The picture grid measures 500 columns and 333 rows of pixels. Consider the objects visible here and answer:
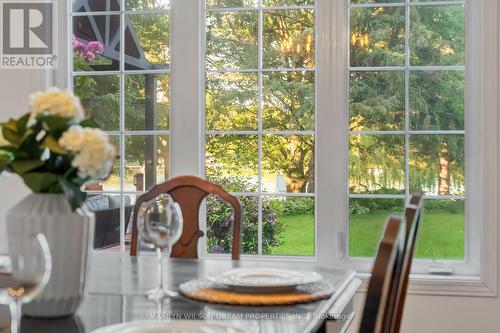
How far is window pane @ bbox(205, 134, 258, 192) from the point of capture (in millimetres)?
3305

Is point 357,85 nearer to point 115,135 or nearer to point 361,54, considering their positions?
point 361,54

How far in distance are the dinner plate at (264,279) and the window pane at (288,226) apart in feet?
4.60

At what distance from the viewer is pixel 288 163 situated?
10.7 ft

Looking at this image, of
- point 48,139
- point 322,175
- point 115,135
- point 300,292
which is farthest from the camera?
point 115,135

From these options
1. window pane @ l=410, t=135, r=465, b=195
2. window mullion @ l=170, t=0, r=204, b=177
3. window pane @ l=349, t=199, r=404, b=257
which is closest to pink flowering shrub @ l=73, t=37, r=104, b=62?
window mullion @ l=170, t=0, r=204, b=177

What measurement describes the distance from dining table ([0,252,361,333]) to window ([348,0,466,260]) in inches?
51.1

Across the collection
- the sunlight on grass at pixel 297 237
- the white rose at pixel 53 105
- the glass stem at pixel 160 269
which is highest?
the white rose at pixel 53 105

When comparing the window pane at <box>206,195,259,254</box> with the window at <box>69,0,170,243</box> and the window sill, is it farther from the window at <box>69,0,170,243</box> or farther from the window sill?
the window sill

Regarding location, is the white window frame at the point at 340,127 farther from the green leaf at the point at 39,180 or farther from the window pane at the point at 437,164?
the green leaf at the point at 39,180

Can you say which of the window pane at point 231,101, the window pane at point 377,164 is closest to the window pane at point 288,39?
the window pane at point 231,101

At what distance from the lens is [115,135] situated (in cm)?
346

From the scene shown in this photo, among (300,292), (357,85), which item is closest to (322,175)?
(357,85)

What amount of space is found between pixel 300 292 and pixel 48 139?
0.69 metres

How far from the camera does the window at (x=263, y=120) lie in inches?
128
